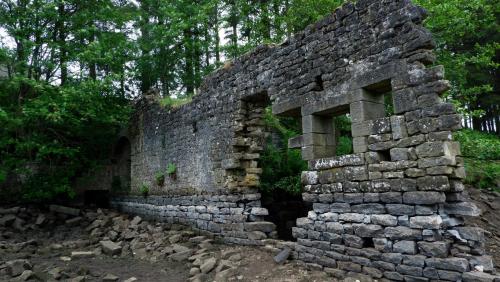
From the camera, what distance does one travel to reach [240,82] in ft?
29.7

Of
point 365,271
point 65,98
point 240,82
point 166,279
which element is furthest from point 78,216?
point 365,271

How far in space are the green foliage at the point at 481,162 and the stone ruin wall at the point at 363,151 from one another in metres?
5.26

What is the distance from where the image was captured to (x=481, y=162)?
35.0ft

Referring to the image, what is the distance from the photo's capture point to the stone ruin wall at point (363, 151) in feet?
16.2

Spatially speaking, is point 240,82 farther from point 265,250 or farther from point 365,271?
point 365,271

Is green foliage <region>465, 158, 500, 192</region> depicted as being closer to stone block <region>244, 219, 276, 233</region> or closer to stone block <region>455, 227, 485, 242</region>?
stone block <region>244, 219, 276, 233</region>

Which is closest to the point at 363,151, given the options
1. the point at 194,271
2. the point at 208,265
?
the point at 208,265

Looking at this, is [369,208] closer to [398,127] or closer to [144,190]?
[398,127]

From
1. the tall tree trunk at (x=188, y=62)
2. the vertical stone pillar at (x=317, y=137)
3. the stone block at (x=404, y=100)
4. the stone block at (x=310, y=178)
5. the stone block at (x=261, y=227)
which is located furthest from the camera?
the tall tree trunk at (x=188, y=62)

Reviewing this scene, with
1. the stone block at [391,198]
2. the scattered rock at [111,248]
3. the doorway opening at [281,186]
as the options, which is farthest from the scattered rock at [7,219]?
the stone block at [391,198]

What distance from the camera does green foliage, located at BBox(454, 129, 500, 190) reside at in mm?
9727

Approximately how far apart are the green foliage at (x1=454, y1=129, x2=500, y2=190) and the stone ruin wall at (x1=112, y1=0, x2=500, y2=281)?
207 inches

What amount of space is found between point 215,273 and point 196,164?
4048 millimetres

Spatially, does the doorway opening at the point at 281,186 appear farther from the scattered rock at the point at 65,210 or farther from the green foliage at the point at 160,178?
the scattered rock at the point at 65,210
